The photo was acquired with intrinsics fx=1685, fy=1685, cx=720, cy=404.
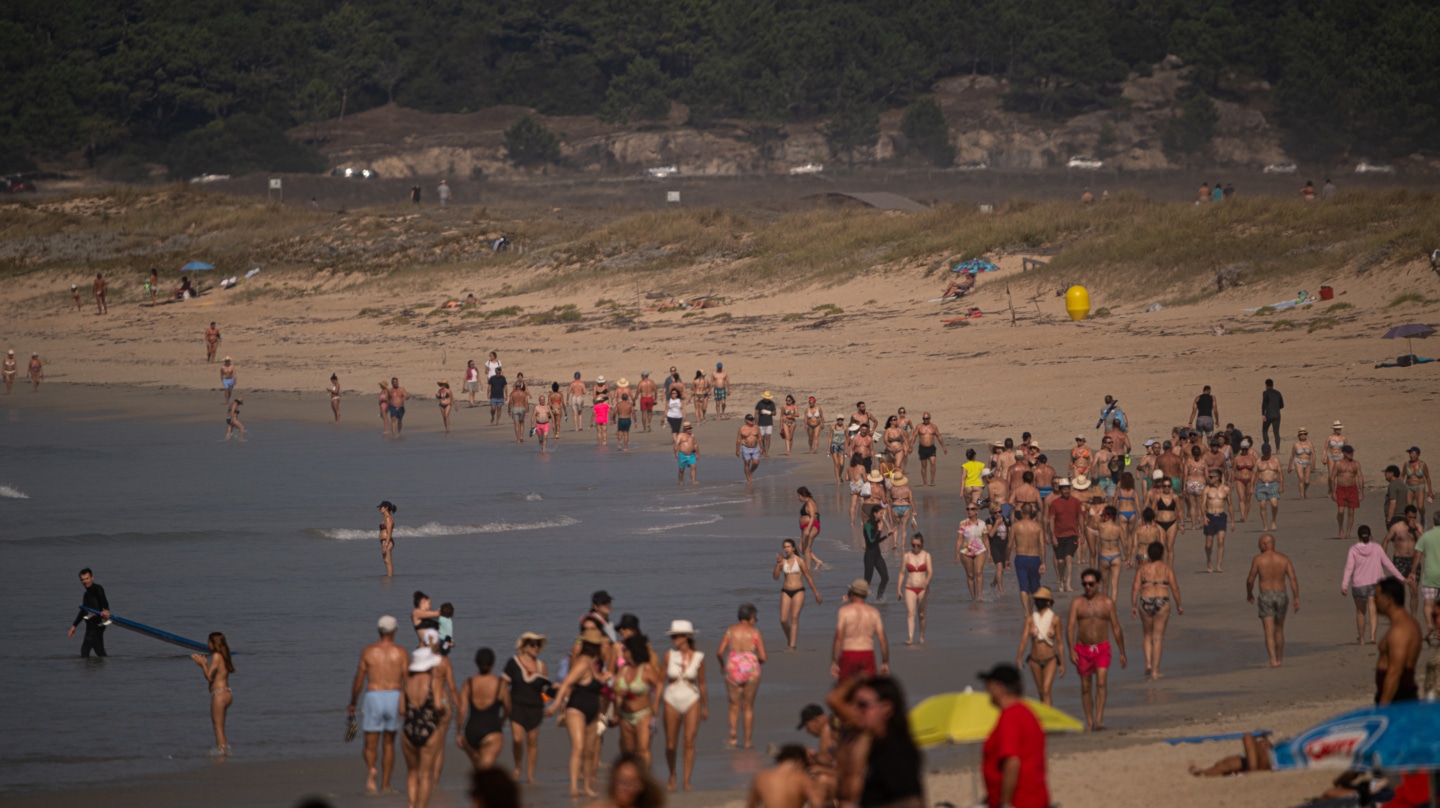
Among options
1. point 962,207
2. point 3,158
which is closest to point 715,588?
point 962,207

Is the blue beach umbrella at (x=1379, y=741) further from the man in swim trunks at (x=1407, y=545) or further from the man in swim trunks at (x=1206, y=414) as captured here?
the man in swim trunks at (x=1206, y=414)

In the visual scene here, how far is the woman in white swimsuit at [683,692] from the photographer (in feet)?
34.8

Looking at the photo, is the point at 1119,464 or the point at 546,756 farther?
the point at 1119,464

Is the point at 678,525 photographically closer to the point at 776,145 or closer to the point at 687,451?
the point at 687,451

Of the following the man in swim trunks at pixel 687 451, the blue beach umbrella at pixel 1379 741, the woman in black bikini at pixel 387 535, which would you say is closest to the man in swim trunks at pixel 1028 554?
the woman in black bikini at pixel 387 535

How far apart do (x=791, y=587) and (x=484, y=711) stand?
4452 mm

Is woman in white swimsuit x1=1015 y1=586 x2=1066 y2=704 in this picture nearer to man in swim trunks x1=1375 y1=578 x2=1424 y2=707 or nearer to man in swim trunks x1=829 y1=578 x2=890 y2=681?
man in swim trunks x1=829 y1=578 x2=890 y2=681

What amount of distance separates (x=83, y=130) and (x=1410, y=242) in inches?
2611

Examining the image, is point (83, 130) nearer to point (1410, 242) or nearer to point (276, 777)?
point (1410, 242)

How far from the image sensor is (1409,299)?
31.6 metres

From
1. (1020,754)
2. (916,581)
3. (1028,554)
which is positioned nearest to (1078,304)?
(1028,554)

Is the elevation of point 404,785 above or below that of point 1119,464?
below

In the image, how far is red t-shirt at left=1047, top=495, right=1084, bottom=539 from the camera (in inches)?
653

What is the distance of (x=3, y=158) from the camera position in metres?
78.8
